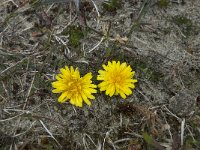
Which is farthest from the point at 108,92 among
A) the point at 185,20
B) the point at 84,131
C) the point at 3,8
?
the point at 3,8

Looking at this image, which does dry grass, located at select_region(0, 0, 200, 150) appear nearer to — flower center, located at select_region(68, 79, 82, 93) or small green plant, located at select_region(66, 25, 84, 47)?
small green plant, located at select_region(66, 25, 84, 47)

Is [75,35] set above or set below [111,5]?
below

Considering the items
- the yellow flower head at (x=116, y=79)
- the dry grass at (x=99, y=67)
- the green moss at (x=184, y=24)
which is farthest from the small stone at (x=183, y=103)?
the green moss at (x=184, y=24)

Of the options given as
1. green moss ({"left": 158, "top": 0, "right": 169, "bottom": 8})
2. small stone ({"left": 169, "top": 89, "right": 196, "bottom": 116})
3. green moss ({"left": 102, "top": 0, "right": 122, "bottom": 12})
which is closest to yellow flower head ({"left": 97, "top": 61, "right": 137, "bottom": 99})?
small stone ({"left": 169, "top": 89, "right": 196, "bottom": 116})

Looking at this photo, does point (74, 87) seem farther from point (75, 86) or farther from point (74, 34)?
point (74, 34)

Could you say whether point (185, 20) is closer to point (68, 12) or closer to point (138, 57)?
point (138, 57)

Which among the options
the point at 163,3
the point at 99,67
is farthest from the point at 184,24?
the point at 99,67

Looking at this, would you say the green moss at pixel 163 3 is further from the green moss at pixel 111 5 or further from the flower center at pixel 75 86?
the flower center at pixel 75 86
